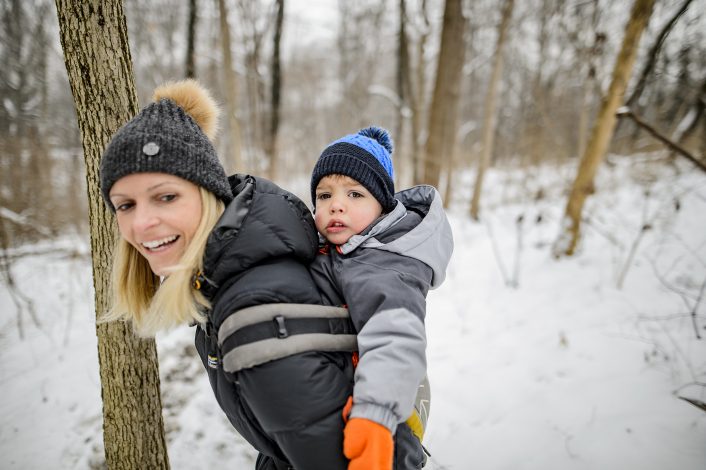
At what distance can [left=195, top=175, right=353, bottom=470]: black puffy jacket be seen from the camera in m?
0.89

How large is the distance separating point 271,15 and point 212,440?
7.67 m

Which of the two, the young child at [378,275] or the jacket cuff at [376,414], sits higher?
the young child at [378,275]

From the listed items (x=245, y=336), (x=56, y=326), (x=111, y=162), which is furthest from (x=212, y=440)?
(x=56, y=326)

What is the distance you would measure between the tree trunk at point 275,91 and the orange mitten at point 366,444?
22.4ft

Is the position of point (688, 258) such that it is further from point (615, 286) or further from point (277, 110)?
point (277, 110)

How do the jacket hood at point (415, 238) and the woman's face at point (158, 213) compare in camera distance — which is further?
the jacket hood at point (415, 238)

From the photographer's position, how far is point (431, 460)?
89.5 inches

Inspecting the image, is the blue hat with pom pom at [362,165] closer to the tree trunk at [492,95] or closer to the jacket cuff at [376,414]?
the jacket cuff at [376,414]

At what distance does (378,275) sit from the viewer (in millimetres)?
1083

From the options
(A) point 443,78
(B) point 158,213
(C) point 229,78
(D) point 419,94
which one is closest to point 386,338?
(B) point 158,213

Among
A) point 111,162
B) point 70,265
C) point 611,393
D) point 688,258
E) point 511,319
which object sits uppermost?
point 111,162

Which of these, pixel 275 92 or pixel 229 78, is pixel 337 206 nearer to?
pixel 229 78

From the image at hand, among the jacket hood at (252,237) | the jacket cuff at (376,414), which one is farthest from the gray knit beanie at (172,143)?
the jacket cuff at (376,414)

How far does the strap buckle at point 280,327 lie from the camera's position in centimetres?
90
